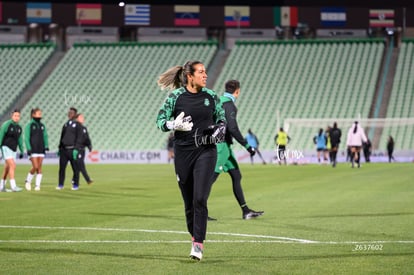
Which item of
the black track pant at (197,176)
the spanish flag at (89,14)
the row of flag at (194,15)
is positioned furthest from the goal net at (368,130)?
the black track pant at (197,176)

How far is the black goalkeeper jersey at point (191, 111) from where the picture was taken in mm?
10047

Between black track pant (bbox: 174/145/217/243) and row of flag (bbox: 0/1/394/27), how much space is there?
55.8 metres

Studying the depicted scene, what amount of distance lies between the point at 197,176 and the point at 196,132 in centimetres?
50

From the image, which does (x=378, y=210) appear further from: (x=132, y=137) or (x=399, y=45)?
(x=399, y=45)

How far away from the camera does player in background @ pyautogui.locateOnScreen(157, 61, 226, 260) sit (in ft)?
32.8

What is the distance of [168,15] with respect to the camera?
6600 cm

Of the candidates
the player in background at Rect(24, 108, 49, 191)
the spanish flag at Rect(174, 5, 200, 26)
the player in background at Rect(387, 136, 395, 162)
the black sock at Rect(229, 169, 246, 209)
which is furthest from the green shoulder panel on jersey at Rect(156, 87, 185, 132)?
the spanish flag at Rect(174, 5, 200, 26)

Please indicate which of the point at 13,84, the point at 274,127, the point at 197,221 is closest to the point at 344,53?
the point at 274,127

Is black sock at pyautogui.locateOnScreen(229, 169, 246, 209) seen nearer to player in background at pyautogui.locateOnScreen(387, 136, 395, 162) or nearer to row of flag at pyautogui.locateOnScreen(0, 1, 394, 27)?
player in background at pyautogui.locateOnScreen(387, 136, 395, 162)

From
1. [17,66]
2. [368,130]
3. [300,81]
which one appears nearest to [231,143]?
[368,130]

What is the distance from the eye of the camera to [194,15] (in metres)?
65.9

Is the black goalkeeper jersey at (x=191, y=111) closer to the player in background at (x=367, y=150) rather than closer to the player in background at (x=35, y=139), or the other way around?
the player in background at (x=35, y=139)

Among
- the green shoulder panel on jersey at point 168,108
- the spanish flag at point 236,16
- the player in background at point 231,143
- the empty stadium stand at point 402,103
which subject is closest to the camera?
the green shoulder panel on jersey at point 168,108

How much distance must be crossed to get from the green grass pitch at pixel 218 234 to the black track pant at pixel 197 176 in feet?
1.61
